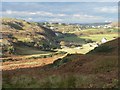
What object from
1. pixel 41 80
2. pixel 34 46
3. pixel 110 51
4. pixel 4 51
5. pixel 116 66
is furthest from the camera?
pixel 34 46

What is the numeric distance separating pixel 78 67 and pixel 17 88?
1379cm

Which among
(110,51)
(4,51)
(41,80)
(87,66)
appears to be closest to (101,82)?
(41,80)

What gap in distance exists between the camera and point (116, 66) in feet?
118

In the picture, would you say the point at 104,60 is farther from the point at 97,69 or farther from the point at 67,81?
the point at 67,81

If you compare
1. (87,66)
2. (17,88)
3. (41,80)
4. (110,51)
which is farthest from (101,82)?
(110,51)

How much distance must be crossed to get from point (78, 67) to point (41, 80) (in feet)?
37.5

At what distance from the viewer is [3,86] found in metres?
27.3

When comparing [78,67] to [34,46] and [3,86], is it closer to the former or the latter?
[3,86]

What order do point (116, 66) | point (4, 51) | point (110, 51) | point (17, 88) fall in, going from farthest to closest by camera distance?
point (4, 51) < point (110, 51) < point (116, 66) < point (17, 88)

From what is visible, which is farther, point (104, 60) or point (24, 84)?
point (104, 60)

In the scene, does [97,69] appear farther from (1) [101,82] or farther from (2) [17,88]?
(2) [17,88]

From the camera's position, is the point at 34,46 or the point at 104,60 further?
the point at 34,46

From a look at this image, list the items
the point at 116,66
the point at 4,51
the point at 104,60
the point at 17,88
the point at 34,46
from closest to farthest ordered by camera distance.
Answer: the point at 17,88 < the point at 116,66 < the point at 104,60 < the point at 4,51 < the point at 34,46

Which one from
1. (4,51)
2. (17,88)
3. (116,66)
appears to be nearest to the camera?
(17,88)
